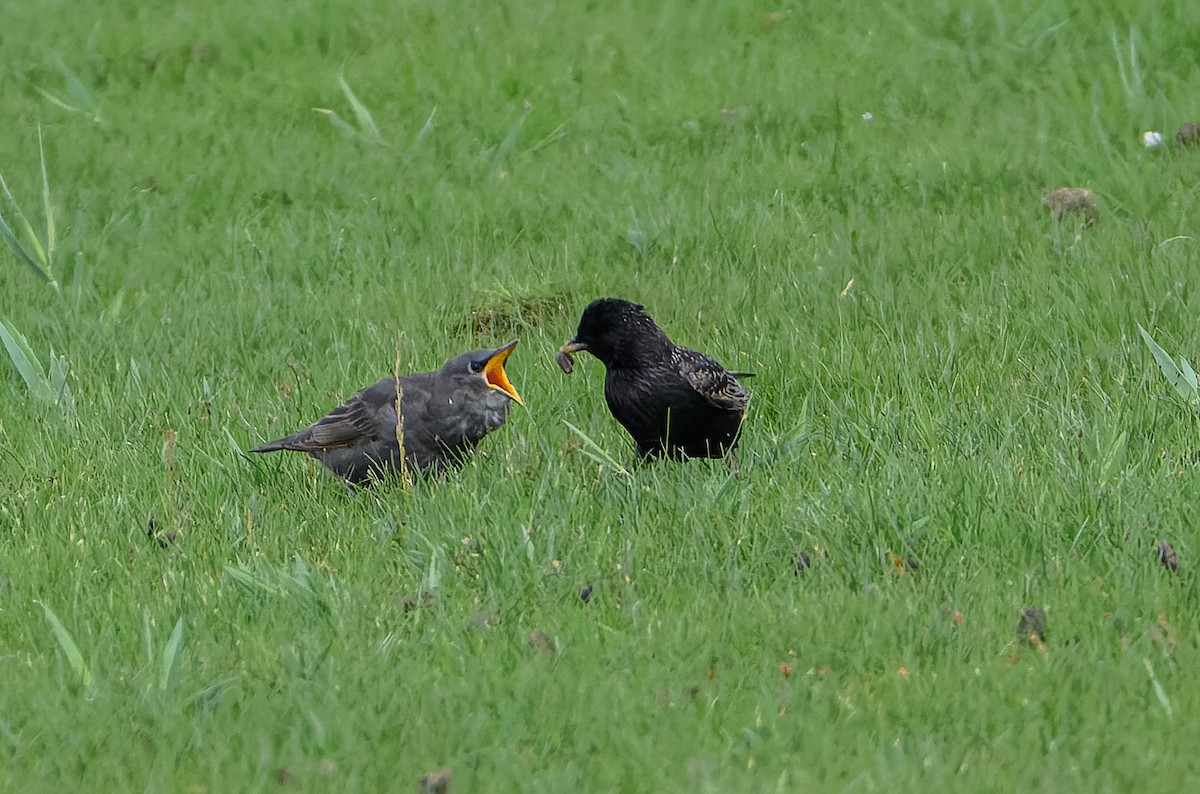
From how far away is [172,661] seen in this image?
388cm

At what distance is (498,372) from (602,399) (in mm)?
806

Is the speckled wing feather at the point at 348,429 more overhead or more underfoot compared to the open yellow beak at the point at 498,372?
more underfoot

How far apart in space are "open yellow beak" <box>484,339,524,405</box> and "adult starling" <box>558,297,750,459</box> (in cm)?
37

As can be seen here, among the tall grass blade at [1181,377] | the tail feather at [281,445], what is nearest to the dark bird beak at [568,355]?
the tail feather at [281,445]

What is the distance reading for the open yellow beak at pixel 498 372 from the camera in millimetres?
5781

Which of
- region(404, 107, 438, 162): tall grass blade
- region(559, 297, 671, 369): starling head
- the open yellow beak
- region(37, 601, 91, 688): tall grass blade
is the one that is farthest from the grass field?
region(559, 297, 671, 369): starling head

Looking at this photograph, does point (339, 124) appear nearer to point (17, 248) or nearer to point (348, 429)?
point (17, 248)

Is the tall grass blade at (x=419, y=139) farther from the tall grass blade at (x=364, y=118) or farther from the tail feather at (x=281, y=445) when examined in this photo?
the tail feather at (x=281, y=445)

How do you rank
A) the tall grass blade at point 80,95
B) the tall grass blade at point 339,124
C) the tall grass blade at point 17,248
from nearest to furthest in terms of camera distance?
the tall grass blade at point 17,248
the tall grass blade at point 339,124
the tall grass blade at point 80,95

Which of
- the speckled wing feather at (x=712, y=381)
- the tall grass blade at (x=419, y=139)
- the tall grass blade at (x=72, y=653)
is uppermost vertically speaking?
the tall grass blade at (x=72, y=653)

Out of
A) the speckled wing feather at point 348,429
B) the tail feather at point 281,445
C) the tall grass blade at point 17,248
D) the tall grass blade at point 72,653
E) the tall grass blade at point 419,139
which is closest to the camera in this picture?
the tall grass blade at point 72,653

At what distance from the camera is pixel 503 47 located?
391 inches

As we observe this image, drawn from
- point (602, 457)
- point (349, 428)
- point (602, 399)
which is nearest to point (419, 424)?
point (349, 428)

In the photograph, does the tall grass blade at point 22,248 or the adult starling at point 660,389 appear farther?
the tall grass blade at point 22,248
